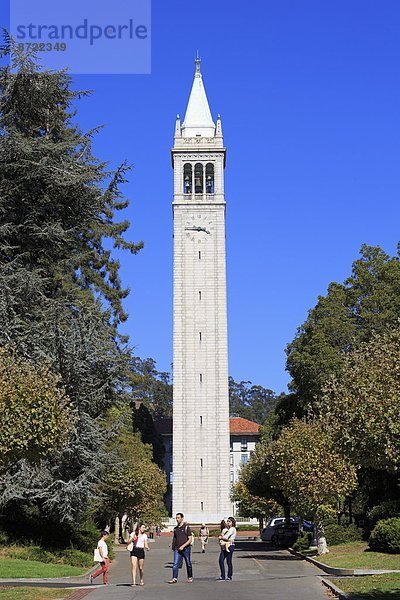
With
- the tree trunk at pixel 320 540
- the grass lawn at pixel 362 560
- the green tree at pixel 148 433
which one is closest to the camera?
the grass lawn at pixel 362 560

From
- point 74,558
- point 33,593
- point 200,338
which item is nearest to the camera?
point 33,593

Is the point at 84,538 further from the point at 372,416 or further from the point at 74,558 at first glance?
the point at 372,416

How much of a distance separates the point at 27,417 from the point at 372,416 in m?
7.81

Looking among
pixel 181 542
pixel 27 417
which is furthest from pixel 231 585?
pixel 27 417

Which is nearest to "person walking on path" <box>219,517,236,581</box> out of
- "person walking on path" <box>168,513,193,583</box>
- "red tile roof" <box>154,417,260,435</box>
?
"person walking on path" <box>168,513,193,583</box>

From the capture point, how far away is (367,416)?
17.1 meters

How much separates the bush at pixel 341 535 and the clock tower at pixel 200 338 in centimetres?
2949

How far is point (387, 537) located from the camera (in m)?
28.7

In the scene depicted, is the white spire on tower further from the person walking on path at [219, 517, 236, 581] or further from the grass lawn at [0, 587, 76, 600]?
the grass lawn at [0, 587, 76, 600]

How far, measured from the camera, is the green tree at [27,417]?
61.5 ft

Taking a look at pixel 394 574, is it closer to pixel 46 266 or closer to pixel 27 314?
pixel 27 314

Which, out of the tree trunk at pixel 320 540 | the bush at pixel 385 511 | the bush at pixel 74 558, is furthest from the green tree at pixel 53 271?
the bush at pixel 385 511

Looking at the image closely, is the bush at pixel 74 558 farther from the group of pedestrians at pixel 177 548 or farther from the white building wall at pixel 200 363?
the white building wall at pixel 200 363

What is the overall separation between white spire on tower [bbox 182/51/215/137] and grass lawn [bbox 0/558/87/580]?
2328 inches
